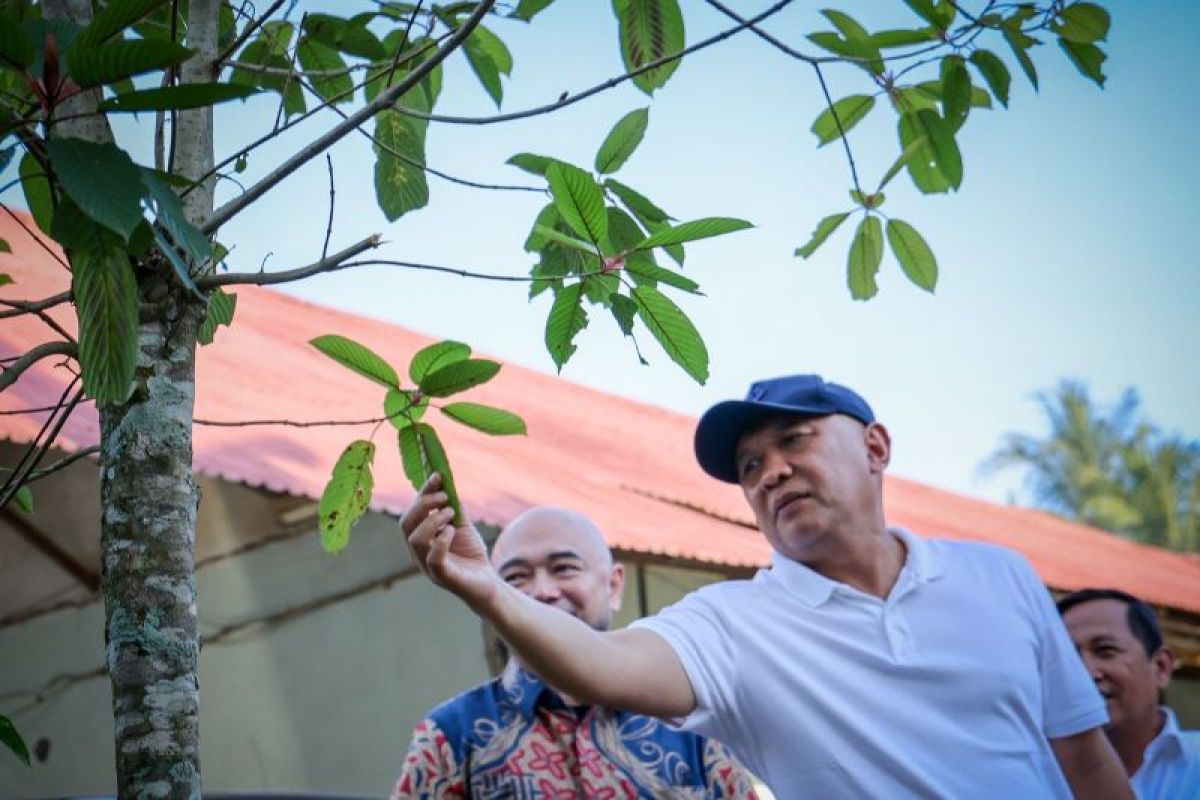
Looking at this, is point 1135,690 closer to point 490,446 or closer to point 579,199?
point 579,199

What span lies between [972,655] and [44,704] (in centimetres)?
295

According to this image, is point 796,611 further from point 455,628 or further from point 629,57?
point 455,628

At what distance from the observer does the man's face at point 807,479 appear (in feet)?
6.45

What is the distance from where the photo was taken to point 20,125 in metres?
0.95

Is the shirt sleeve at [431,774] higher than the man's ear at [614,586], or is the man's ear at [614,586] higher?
the man's ear at [614,586]

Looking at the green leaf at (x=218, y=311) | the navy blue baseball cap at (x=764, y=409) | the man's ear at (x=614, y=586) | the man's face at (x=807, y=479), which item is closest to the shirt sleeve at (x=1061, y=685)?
the man's face at (x=807, y=479)

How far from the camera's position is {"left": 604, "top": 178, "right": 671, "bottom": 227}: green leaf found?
4.86ft

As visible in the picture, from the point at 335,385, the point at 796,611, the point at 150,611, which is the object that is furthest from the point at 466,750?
the point at 335,385

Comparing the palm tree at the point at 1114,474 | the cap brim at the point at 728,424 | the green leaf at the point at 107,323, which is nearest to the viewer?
the green leaf at the point at 107,323

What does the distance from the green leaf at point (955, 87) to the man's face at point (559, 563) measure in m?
1.21

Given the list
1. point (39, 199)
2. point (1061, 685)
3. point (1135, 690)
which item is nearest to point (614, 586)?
point (1061, 685)

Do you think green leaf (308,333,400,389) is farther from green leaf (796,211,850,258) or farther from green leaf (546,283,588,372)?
green leaf (796,211,850,258)

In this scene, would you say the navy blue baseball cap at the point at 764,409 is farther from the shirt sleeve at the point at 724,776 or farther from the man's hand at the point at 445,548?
the man's hand at the point at 445,548

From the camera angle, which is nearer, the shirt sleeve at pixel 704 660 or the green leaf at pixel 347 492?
the green leaf at pixel 347 492
